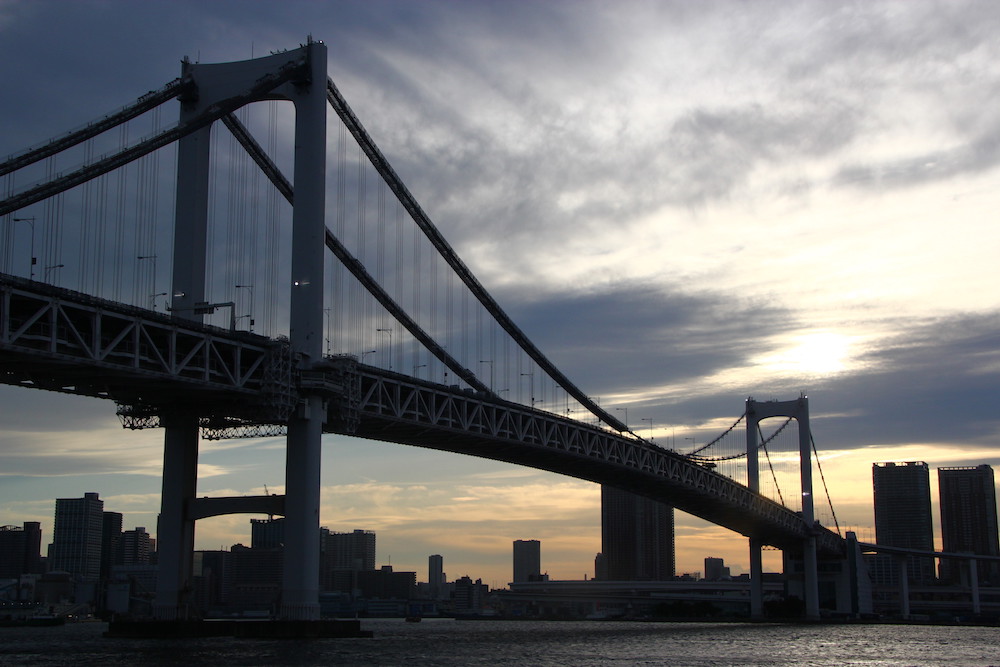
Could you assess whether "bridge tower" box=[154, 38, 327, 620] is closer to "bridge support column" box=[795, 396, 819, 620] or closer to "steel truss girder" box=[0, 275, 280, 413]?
"steel truss girder" box=[0, 275, 280, 413]

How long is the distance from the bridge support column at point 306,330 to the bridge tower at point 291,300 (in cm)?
4

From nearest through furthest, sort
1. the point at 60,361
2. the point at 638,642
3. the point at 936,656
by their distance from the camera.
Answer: the point at 60,361
the point at 936,656
the point at 638,642

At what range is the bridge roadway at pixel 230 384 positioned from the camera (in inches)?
1580

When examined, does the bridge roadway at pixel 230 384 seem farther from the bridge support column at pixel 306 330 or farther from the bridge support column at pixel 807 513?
the bridge support column at pixel 807 513

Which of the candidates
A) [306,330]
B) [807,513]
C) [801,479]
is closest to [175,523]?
[306,330]

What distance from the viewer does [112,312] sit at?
41781 millimetres

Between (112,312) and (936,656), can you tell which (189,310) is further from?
(936,656)

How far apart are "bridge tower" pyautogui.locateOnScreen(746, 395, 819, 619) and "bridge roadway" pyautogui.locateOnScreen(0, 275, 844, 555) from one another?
1508 inches

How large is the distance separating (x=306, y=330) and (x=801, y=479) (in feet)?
250

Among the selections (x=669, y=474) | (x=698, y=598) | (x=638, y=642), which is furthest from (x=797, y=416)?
(x=698, y=598)

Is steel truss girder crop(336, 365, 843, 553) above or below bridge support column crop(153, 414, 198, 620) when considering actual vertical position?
above

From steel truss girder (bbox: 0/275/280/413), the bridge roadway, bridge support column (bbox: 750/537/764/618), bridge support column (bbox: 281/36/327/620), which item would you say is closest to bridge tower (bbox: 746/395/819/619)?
bridge support column (bbox: 750/537/764/618)

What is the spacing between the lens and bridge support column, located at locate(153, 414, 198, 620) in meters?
51.0

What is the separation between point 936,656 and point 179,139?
141 feet
